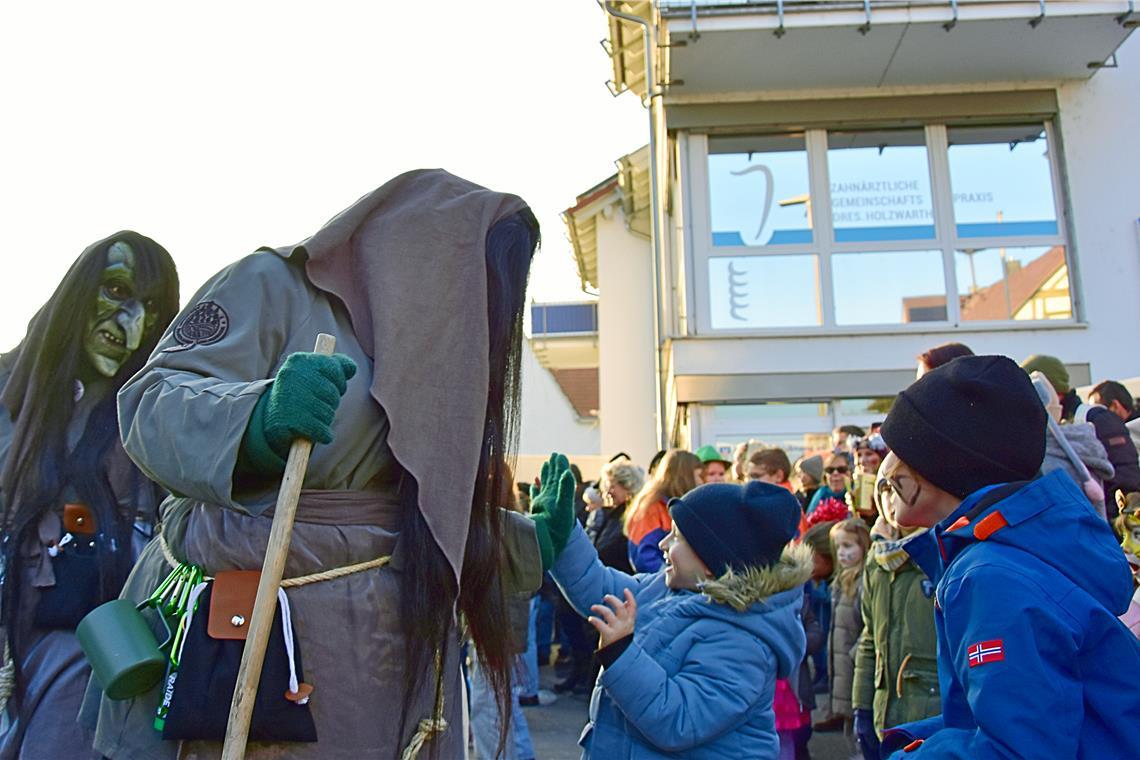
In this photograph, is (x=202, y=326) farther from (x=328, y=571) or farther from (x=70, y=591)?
(x=70, y=591)

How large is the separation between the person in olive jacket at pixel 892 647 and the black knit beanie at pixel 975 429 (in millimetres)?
1609

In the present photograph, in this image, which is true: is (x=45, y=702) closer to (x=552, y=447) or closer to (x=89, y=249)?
(x=89, y=249)

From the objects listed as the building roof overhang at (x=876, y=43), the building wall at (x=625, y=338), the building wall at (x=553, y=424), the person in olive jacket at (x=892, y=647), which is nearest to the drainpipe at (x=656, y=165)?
the building roof overhang at (x=876, y=43)

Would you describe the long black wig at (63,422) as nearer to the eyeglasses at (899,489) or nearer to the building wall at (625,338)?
the eyeglasses at (899,489)

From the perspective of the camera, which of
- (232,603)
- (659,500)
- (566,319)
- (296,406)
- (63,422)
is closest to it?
(296,406)

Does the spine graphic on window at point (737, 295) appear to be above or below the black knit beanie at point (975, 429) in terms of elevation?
above

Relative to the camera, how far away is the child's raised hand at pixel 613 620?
2756 millimetres

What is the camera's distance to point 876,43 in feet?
32.8

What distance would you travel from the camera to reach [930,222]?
10609 mm

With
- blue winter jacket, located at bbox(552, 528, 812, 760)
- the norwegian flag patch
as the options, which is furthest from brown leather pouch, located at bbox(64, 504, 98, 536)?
the norwegian flag patch

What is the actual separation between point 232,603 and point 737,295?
9171 millimetres

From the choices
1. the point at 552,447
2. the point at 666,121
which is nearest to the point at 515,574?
the point at 666,121

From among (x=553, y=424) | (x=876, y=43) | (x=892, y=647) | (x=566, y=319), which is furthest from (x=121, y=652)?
(x=553, y=424)

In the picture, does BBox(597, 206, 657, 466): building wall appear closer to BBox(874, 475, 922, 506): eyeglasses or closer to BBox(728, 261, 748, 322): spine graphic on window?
BBox(728, 261, 748, 322): spine graphic on window
